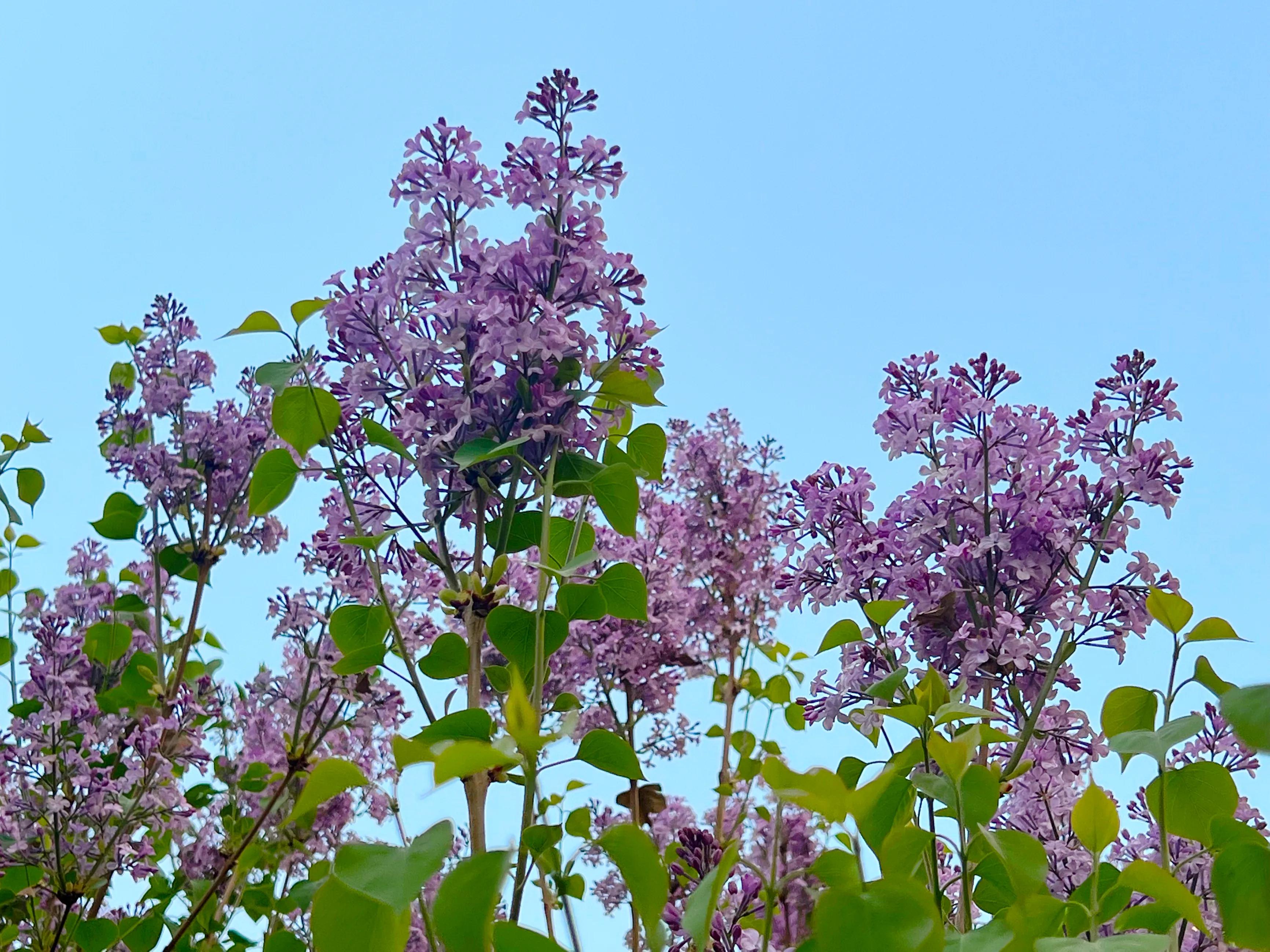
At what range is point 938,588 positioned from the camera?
49.6 inches

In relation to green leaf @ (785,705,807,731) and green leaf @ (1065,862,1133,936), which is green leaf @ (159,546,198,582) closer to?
green leaf @ (785,705,807,731)

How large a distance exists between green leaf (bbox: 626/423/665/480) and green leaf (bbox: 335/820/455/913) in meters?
0.60

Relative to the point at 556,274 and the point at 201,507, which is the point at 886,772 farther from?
the point at 201,507

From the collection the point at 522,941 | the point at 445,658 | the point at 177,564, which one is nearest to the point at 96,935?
the point at 177,564

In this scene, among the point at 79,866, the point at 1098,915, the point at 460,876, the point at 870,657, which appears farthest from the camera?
the point at 79,866

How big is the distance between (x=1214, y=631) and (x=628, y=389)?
0.54 m

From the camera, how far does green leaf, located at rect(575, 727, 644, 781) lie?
0.76m

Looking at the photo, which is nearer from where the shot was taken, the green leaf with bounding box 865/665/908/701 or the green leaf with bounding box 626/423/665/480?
the green leaf with bounding box 865/665/908/701

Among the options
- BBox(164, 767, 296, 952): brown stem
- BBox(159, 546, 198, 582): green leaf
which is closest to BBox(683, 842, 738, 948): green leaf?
BBox(164, 767, 296, 952): brown stem

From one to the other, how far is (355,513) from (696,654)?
1602 mm

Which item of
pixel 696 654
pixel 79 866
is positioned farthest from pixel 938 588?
pixel 79 866

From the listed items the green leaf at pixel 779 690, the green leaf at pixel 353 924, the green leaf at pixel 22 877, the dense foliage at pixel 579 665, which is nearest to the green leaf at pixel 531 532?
the dense foliage at pixel 579 665

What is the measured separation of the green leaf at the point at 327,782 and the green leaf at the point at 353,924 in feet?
0.14

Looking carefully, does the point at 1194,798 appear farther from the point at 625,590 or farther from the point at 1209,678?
the point at 625,590
